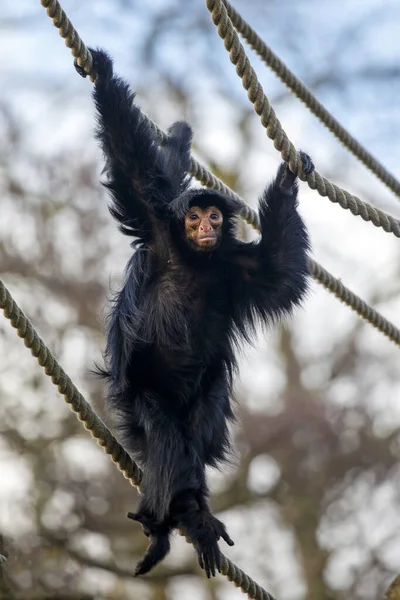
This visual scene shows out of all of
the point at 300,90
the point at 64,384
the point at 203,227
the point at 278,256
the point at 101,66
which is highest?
the point at 300,90

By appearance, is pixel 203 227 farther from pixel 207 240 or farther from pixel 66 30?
pixel 66 30

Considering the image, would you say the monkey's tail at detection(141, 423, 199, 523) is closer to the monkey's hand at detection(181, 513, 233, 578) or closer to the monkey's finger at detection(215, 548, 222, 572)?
the monkey's hand at detection(181, 513, 233, 578)

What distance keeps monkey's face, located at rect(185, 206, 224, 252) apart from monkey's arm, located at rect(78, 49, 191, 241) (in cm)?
25

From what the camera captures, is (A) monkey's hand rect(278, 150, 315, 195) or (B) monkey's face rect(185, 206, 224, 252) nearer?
(A) monkey's hand rect(278, 150, 315, 195)

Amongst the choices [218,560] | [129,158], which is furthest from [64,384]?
[129,158]

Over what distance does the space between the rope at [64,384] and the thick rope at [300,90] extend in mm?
2851

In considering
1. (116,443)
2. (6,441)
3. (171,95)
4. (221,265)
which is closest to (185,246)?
(221,265)

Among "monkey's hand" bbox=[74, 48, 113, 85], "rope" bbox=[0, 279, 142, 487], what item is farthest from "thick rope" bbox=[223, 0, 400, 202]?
"rope" bbox=[0, 279, 142, 487]

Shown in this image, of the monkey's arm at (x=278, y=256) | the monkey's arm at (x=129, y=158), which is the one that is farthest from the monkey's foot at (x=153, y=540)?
the monkey's arm at (x=129, y=158)

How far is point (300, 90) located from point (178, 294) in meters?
2.20

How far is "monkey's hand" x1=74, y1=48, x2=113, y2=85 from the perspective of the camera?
20.6 ft

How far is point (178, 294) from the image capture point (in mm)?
6500

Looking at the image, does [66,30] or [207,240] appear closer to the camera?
A: [66,30]

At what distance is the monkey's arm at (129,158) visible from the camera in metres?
6.47
